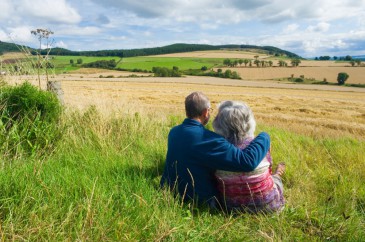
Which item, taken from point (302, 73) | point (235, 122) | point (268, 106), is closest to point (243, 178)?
point (235, 122)

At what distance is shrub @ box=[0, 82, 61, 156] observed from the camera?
4156 mm

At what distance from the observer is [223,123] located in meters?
3.08

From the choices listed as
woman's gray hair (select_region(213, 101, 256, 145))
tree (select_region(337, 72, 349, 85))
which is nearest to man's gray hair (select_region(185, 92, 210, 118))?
woman's gray hair (select_region(213, 101, 256, 145))

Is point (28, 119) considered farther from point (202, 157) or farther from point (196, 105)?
point (202, 157)

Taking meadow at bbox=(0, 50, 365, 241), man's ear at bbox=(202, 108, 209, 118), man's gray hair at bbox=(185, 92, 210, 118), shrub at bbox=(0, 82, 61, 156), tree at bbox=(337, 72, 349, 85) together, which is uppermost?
man's gray hair at bbox=(185, 92, 210, 118)

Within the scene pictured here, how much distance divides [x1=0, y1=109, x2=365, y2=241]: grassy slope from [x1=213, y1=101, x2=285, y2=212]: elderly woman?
0.42ft

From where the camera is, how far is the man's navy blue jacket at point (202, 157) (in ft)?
9.63

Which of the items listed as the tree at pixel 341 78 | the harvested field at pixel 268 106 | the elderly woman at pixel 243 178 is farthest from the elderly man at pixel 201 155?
the tree at pixel 341 78

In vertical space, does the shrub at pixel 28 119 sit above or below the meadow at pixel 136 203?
above

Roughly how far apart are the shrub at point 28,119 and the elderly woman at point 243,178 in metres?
2.43

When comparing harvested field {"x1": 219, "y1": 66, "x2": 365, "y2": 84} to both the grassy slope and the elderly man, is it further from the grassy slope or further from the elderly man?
the elderly man

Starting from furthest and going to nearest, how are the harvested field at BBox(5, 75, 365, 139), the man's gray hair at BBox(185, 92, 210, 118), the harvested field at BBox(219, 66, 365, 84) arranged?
the harvested field at BBox(219, 66, 365, 84) < the harvested field at BBox(5, 75, 365, 139) < the man's gray hair at BBox(185, 92, 210, 118)

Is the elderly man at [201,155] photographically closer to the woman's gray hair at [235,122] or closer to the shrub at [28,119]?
the woman's gray hair at [235,122]

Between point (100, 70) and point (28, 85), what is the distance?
191 ft
